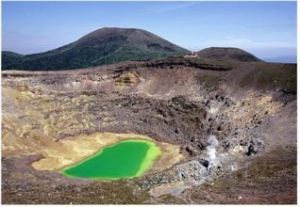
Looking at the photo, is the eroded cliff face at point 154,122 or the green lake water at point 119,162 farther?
the green lake water at point 119,162

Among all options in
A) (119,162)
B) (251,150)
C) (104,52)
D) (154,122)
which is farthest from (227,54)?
(251,150)

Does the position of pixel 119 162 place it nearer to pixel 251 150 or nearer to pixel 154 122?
pixel 154 122

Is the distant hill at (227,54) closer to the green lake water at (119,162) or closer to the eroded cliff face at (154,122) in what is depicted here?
the eroded cliff face at (154,122)

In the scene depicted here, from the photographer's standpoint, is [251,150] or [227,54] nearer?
[251,150]

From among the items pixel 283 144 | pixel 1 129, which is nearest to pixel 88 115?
pixel 1 129

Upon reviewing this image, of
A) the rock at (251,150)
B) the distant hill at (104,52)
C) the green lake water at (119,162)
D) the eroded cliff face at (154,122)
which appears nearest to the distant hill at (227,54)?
the eroded cliff face at (154,122)
